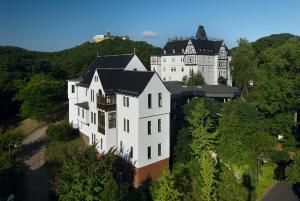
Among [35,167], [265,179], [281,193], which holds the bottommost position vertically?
[281,193]

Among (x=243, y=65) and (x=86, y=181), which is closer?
(x=86, y=181)

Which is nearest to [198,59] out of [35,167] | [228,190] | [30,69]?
[30,69]

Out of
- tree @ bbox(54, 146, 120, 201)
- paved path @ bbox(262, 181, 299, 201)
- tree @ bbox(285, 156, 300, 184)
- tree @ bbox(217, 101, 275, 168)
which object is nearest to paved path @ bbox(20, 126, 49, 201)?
tree @ bbox(54, 146, 120, 201)

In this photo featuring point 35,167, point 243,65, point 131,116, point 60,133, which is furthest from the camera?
point 243,65

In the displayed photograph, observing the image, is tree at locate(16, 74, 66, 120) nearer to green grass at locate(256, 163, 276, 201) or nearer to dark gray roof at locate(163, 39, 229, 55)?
green grass at locate(256, 163, 276, 201)

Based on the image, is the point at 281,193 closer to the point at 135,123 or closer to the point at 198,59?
the point at 135,123

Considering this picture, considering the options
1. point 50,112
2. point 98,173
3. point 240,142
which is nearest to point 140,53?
point 50,112

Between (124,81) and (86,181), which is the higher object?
(124,81)
